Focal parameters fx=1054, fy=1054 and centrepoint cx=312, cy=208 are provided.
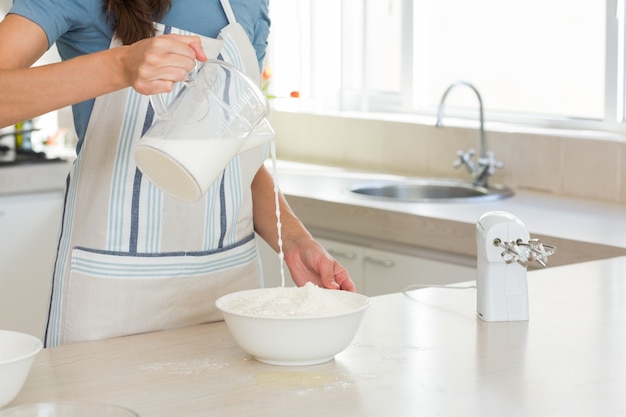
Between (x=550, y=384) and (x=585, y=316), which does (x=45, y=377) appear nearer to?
(x=550, y=384)

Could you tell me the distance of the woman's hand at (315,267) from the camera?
1.57m

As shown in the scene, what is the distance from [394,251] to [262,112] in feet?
4.84

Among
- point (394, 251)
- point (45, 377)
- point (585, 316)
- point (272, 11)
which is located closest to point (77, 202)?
point (45, 377)

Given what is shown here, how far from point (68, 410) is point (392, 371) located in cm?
40

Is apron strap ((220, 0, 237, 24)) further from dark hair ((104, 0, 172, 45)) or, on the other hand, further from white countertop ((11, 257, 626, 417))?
white countertop ((11, 257, 626, 417))

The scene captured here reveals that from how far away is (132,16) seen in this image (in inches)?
60.4

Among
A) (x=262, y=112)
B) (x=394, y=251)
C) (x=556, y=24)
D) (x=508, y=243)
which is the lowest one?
(x=394, y=251)

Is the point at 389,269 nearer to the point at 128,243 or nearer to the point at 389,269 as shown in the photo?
the point at 389,269

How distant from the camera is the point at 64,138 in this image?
4418 millimetres

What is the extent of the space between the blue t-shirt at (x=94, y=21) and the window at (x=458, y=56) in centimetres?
150

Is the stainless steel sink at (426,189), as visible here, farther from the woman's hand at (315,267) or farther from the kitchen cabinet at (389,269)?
the woman's hand at (315,267)

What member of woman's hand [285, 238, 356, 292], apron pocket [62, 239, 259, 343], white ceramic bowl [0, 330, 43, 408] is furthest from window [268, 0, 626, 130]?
white ceramic bowl [0, 330, 43, 408]

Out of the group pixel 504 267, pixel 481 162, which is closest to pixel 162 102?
pixel 504 267

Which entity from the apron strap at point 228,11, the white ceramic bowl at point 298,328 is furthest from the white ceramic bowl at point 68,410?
the apron strap at point 228,11
